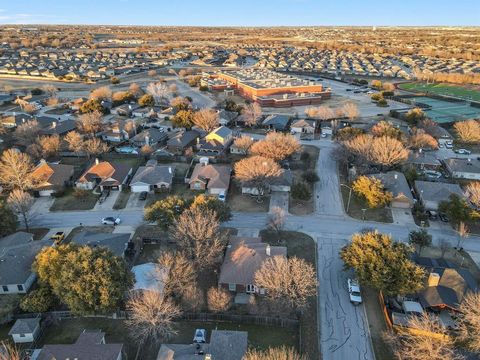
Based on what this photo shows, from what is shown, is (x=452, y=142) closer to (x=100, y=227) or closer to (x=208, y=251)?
(x=208, y=251)

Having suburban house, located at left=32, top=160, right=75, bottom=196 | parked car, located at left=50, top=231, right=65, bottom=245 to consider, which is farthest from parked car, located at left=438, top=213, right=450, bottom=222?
suburban house, located at left=32, top=160, right=75, bottom=196

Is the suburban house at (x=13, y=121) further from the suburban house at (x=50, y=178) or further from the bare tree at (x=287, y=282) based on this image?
the bare tree at (x=287, y=282)

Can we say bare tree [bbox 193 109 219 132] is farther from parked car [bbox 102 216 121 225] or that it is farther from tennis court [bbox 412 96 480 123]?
tennis court [bbox 412 96 480 123]

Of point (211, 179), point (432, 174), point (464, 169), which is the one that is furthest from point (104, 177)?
point (464, 169)

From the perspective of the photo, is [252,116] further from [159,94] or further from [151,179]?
[151,179]

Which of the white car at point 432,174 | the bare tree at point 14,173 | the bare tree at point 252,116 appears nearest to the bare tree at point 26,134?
the bare tree at point 14,173
